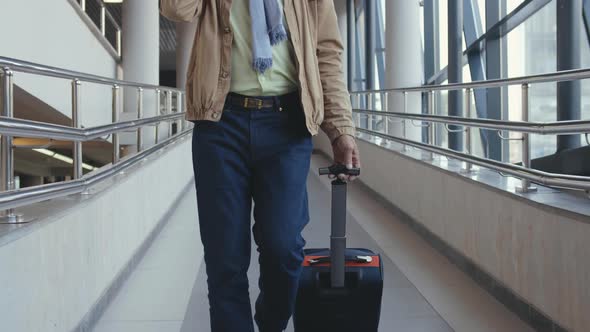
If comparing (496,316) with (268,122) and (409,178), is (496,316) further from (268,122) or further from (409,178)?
(409,178)

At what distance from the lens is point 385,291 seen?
425 cm

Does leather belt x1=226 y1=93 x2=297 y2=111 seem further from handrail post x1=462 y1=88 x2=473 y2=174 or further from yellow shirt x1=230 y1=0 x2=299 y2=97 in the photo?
handrail post x1=462 y1=88 x2=473 y2=174

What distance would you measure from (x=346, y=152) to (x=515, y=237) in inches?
60.9

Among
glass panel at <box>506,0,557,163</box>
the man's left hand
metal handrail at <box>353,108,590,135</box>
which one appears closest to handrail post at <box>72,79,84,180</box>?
the man's left hand

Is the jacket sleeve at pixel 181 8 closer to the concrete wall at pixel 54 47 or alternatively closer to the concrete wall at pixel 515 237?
the concrete wall at pixel 515 237

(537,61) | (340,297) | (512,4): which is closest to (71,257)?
(340,297)

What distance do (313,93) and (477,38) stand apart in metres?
8.38

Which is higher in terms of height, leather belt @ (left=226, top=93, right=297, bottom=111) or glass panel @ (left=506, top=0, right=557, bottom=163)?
glass panel @ (left=506, top=0, right=557, bottom=163)

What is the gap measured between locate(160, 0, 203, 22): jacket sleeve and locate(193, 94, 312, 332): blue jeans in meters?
0.28

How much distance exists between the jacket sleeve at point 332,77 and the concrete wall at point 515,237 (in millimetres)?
1002

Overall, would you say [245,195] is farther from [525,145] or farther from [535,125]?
[525,145]

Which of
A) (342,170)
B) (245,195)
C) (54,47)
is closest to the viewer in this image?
(245,195)

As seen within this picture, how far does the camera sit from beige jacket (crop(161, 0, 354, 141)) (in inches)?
92.0

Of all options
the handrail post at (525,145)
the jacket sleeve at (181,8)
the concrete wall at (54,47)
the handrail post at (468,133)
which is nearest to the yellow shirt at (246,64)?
the jacket sleeve at (181,8)
